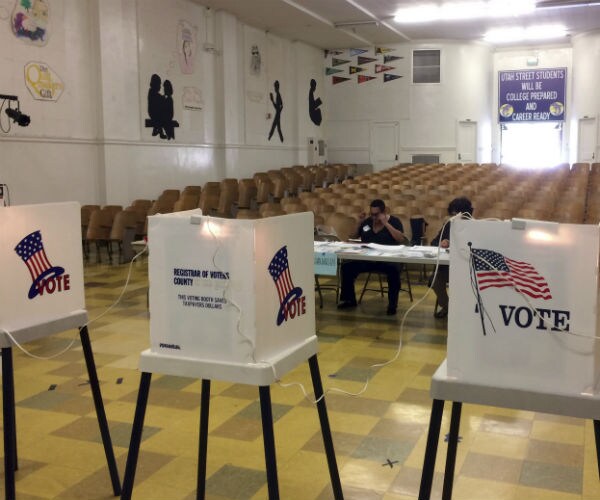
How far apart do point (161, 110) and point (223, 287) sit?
45.4 ft

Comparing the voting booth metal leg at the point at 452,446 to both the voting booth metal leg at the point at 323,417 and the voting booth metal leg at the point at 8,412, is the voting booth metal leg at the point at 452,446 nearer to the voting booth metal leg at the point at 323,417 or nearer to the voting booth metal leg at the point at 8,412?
the voting booth metal leg at the point at 323,417

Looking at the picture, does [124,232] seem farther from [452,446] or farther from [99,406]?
[452,446]

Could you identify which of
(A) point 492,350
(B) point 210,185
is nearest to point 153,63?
(B) point 210,185

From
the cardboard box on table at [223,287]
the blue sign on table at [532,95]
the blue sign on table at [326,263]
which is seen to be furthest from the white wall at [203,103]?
the cardboard box on table at [223,287]

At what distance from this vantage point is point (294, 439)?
4020 mm

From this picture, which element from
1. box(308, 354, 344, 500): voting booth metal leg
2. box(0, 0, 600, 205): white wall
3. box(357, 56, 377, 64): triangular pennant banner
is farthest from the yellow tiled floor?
box(357, 56, 377, 64): triangular pennant banner

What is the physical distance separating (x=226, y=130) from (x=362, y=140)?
793cm

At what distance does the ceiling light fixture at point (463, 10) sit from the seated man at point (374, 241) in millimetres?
12551

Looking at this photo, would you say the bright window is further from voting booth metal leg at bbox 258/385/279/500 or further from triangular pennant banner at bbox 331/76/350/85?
voting booth metal leg at bbox 258/385/279/500

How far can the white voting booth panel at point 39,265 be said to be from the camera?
2975mm

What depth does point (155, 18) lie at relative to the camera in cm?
1540

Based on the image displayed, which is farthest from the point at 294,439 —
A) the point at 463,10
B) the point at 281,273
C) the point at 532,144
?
the point at 532,144

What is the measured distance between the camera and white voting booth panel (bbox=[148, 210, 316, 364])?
2453mm

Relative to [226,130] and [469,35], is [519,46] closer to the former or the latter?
[469,35]
